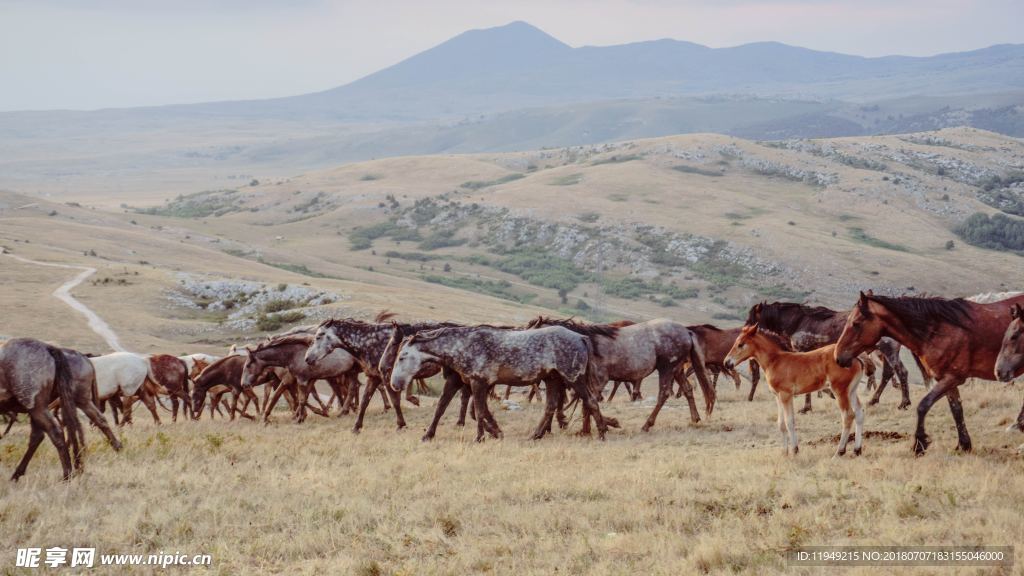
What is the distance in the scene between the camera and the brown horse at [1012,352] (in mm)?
11820

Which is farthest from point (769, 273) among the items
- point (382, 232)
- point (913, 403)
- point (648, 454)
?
point (648, 454)

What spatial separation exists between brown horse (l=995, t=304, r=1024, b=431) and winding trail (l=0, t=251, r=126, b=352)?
26.6 m

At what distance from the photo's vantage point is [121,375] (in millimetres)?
20625

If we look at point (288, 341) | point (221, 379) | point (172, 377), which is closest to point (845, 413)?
point (288, 341)

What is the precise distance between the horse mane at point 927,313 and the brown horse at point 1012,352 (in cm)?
82

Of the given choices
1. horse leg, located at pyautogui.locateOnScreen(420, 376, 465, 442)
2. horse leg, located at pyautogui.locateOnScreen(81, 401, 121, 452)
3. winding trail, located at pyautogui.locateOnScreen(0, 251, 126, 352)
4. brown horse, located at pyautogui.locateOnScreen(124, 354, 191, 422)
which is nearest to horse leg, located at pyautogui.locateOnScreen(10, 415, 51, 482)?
horse leg, located at pyautogui.locateOnScreen(81, 401, 121, 452)

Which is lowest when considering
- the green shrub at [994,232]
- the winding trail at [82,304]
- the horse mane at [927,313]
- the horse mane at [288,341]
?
the green shrub at [994,232]

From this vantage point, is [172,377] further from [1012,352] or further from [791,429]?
[1012,352]

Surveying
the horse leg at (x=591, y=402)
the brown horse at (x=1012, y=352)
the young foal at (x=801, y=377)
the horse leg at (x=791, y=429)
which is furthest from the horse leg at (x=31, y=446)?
the brown horse at (x=1012, y=352)

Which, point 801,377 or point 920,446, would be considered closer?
point 920,446

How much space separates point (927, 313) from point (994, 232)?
8041cm

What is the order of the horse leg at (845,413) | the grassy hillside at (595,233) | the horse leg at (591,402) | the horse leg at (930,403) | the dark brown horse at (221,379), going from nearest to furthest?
the horse leg at (930,403) → the horse leg at (845,413) → the horse leg at (591,402) → the dark brown horse at (221,379) → the grassy hillside at (595,233)

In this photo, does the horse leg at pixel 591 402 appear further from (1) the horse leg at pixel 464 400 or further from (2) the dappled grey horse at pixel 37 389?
(2) the dappled grey horse at pixel 37 389

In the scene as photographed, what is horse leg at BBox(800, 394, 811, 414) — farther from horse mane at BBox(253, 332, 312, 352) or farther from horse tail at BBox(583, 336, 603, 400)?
horse mane at BBox(253, 332, 312, 352)
